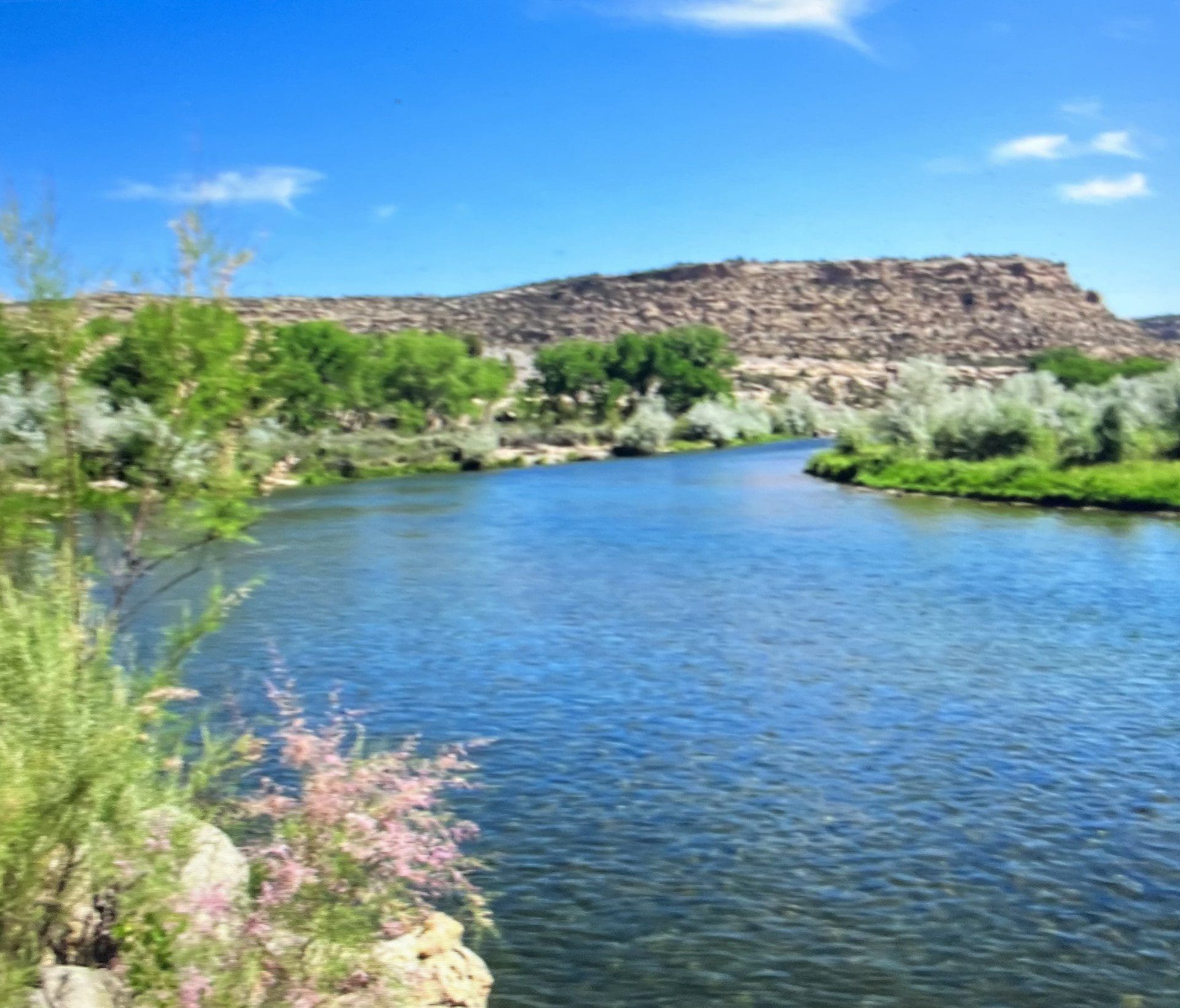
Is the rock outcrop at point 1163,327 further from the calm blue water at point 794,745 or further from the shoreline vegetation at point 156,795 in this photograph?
the shoreline vegetation at point 156,795

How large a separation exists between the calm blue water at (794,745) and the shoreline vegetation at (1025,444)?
938 centimetres

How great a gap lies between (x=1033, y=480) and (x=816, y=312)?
14214 centimetres

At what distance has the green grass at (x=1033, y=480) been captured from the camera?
3972cm

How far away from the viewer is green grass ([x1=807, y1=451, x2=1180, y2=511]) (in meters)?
39.7

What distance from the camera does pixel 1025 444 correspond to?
49938mm

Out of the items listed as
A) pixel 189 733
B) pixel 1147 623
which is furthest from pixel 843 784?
pixel 1147 623

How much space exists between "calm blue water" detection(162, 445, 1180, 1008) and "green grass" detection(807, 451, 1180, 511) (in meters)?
7.38

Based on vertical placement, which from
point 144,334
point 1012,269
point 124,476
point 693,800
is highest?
point 1012,269

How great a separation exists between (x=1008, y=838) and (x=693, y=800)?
3118 mm

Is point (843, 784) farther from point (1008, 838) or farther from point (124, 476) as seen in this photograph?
point (124, 476)

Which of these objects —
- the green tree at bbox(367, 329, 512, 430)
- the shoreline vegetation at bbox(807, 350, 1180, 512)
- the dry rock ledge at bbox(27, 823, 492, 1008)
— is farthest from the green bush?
the dry rock ledge at bbox(27, 823, 492, 1008)

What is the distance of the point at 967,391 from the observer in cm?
5653

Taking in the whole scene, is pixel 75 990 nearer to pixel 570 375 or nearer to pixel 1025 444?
pixel 1025 444

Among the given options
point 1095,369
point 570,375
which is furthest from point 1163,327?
point 570,375
